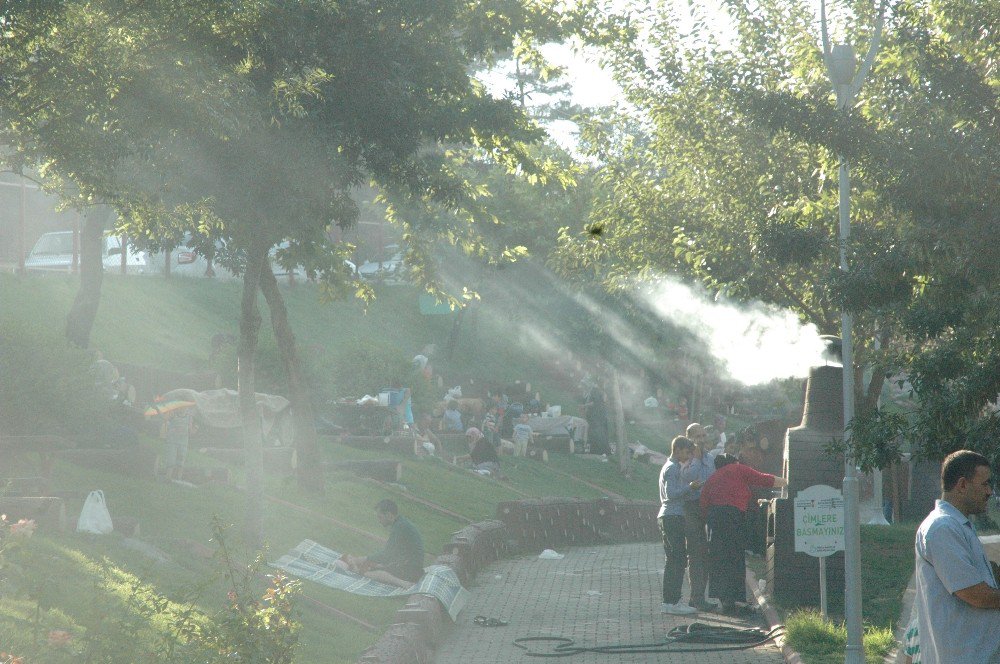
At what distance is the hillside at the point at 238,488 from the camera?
9539 mm

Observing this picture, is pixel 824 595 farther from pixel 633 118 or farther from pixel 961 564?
pixel 633 118

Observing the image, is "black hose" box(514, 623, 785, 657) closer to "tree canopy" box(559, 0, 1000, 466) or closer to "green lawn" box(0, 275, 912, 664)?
"green lawn" box(0, 275, 912, 664)

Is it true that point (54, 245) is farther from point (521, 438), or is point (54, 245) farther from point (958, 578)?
point (958, 578)

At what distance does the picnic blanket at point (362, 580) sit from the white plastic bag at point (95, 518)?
6.37 ft

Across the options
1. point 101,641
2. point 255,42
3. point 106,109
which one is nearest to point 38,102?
point 106,109

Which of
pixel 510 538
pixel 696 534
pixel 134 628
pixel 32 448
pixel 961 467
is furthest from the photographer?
pixel 510 538

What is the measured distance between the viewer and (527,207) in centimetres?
3647

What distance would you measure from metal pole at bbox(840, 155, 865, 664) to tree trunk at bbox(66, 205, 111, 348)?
15.0 meters

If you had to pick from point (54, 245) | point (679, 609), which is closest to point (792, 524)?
point (679, 609)

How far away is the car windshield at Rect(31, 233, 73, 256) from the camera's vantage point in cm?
3288

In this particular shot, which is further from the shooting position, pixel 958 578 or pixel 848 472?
pixel 848 472

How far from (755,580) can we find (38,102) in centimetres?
1001

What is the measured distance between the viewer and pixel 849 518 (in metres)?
10.7

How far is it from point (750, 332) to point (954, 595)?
50.8 ft
